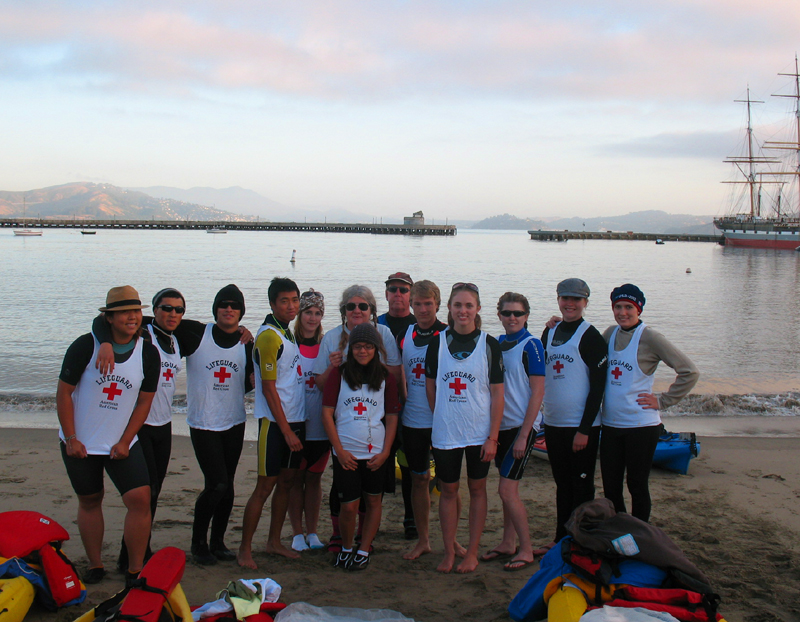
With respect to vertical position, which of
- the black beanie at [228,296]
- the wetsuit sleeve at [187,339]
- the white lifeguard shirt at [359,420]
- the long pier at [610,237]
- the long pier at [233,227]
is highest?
the long pier at [233,227]

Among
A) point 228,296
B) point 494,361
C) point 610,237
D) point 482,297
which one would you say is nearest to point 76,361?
point 228,296

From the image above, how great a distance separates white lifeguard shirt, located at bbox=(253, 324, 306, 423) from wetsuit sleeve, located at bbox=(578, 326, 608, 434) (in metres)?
1.93

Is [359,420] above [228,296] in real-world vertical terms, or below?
below

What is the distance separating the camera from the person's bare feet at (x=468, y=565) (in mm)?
3818

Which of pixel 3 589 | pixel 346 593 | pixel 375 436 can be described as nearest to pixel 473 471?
pixel 375 436

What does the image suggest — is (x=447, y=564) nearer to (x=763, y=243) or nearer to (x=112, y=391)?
(x=112, y=391)

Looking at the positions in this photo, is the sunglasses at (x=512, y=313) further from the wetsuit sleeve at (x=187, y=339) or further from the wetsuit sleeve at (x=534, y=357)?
the wetsuit sleeve at (x=187, y=339)

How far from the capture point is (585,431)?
3.83 m

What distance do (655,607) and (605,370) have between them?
5.00 ft

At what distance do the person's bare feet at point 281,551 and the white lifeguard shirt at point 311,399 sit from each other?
808 millimetres

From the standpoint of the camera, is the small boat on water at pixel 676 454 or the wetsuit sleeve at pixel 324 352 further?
the small boat on water at pixel 676 454

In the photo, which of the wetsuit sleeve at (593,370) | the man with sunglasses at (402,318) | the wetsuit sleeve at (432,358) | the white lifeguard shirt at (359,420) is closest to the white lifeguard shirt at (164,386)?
the white lifeguard shirt at (359,420)

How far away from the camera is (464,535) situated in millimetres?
4512

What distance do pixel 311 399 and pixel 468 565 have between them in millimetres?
1550
